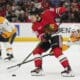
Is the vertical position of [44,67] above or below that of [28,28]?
below

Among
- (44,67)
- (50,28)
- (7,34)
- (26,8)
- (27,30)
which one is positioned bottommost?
(44,67)

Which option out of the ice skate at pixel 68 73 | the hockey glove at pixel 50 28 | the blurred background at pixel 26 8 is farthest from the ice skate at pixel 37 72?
the blurred background at pixel 26 8

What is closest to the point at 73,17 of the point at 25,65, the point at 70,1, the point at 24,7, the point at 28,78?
the point at 70,1

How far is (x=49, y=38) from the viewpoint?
599 cm

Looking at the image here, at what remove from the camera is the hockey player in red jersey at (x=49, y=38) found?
5848 millimetres

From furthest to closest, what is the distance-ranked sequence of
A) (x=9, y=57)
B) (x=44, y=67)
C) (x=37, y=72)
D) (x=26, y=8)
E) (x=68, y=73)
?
(x=26, y=8), (x=9, y=57), (x=44, y=67), (x=37, y=72), (x=68, y=73)

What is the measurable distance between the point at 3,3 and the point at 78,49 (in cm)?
306

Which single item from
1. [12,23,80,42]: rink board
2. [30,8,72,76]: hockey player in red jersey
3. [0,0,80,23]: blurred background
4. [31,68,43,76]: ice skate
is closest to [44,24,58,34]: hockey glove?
[30,8,72,76]: hockey player in red jersey

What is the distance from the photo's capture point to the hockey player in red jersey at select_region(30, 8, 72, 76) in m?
5.85

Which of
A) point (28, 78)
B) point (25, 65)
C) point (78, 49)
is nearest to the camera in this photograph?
point (28, 78)

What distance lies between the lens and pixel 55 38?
5957 millimetres

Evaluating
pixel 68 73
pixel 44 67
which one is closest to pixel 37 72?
pixel 68 73

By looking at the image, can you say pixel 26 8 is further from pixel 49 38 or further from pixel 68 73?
pixel 68 73

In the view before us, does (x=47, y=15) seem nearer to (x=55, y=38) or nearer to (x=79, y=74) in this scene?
(x=55, y=38)
